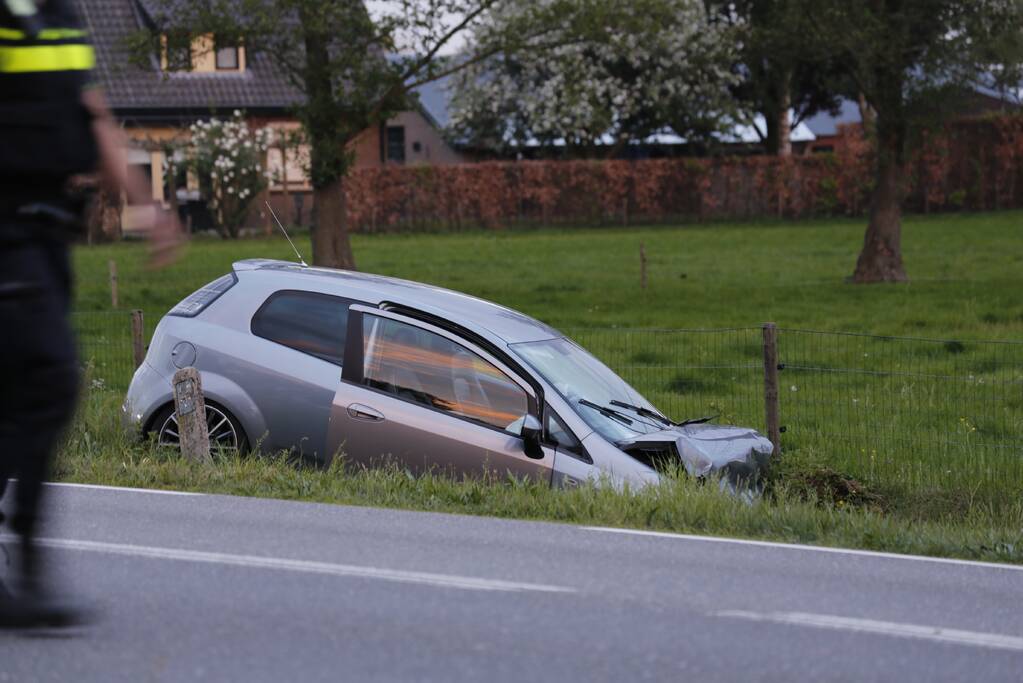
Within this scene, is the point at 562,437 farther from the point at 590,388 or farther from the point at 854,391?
the point at 854,391

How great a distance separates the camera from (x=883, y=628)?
4898 mm

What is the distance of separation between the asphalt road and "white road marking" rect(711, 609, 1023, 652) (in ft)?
0.04

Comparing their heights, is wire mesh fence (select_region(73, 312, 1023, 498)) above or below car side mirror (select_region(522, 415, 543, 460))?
below

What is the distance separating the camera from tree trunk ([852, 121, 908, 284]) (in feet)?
84.3

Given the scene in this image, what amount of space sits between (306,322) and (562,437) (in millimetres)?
1892

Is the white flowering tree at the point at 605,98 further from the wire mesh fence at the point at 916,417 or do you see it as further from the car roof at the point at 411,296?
the car roof at the point at 411,296

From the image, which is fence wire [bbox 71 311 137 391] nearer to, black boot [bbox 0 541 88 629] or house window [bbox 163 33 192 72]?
house window [bbox 163 33 192 72]

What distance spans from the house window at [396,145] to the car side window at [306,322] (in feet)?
154

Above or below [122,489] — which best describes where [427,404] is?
above

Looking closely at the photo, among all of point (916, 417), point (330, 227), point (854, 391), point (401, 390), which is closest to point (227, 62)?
point (330, 227)

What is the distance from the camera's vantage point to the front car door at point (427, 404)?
8.52 m

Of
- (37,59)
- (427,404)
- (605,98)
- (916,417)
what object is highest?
(605,98)

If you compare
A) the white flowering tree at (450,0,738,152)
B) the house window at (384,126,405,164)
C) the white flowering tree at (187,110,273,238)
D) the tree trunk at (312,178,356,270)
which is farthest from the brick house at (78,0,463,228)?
the tree trunk at (312,178,356,270)

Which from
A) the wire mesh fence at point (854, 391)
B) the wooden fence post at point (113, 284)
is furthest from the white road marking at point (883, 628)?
the wooden fence post at point (113, 284)
